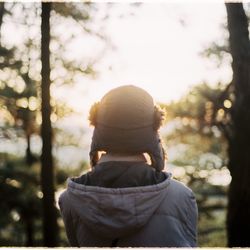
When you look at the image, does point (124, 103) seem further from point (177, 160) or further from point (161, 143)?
point (177, 160)

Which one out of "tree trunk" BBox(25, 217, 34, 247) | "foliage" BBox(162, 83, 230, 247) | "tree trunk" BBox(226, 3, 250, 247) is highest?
"tree trunk" BBox(226, 3, 250, 247)

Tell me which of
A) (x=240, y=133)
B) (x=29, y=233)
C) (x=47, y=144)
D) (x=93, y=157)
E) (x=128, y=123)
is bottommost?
(x=29, y=233)

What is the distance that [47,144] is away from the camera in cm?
898

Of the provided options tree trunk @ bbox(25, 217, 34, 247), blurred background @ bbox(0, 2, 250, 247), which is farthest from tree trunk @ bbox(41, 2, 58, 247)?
tree trunk @ bbox(25, 217, 34, 247)

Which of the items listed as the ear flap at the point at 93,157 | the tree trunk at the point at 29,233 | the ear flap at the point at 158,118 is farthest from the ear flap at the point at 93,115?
the tree trunk at the point at 29,233

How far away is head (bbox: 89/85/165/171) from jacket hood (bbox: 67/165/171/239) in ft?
0.48

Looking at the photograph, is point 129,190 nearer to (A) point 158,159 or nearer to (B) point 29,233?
(A) point 158,159

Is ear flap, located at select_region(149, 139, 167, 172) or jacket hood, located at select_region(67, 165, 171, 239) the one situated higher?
ear flap, located at select_region(149, 139, 167, 172)

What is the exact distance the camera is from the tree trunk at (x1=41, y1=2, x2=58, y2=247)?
29.5 ft

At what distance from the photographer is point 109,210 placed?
1.73 meters

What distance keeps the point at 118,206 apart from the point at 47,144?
24.4 feet

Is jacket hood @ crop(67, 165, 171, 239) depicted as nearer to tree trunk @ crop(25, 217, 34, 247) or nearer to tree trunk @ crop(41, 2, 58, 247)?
tree trunk @ crop(41, 2, 58, 247)

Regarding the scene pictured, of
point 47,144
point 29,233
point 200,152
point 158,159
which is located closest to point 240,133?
point 158,159

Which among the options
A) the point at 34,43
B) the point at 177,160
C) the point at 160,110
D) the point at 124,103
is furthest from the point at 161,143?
the point at 177,160
